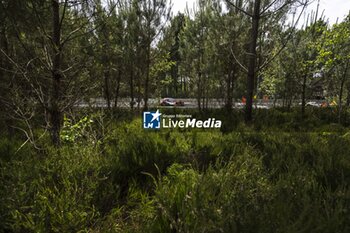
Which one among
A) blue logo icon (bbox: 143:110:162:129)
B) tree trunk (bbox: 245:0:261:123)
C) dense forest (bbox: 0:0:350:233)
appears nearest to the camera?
dense forest (bbox: 0:0:350:233)

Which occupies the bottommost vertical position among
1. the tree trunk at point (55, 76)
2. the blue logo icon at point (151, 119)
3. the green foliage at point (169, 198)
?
the green foliage at point (169, 198)

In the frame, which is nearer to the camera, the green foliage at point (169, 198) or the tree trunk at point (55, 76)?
the green foliage at point (169, 198)

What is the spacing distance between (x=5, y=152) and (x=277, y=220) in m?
3.58

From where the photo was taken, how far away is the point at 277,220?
1490mm

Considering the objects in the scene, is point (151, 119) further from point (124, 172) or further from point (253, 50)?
point (124, 172)

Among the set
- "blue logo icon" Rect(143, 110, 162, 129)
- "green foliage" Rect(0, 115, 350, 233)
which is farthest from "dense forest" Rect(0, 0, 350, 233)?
"blue logo icon" Rect(143, 110, 162, 129)

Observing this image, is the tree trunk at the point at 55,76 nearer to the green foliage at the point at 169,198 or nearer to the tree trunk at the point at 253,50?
the green foliage at the point at 169,198

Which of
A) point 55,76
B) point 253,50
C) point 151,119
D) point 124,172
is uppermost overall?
point 253,50

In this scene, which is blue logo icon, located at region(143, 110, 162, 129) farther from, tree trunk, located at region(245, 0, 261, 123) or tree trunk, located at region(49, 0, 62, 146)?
tree trunk, located at region(49, 0, 62, 146)

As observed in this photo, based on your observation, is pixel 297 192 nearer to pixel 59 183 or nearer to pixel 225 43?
pixel 59 183

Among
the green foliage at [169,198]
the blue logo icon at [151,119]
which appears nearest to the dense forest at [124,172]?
the green foliage at [169,198]

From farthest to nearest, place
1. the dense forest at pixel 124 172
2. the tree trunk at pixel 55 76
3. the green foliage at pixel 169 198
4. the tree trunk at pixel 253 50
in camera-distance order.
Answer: the tree trunk at pixel 253 50 < the tree trunk at pixel 55 76 < the dense forest at pixel 124 172 < the green foliage at pixel 169 198

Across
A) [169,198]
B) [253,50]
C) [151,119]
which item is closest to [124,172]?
[169,198]

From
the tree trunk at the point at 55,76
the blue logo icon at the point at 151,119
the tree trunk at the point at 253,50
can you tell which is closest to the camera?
the tree trunk at the point at 55,76
